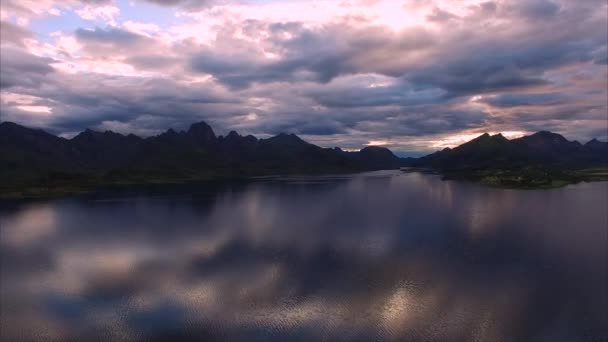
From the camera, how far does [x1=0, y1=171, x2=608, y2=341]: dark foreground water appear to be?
44.7 m

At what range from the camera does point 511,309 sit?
49375 mm

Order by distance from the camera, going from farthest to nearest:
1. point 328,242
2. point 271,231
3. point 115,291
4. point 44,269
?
1. point 271,231
2. point 328,242
3. point 44,269
4. point 115,291

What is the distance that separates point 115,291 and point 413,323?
1671 inches

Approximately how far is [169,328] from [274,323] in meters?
12.0

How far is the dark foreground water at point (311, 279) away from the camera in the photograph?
44.7 m

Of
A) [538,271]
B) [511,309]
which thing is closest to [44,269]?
[511,309]

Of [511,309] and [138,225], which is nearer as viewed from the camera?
[511,309]

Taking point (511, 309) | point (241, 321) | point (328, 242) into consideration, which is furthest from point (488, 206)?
point (241, 321)

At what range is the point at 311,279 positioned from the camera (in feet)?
203

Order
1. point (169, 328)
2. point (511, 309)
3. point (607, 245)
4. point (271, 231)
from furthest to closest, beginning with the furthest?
point (271, 231), point (607, 245), point (511, 309), point (169, 328)

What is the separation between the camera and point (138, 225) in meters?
121

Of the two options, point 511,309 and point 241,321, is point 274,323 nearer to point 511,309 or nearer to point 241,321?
point 241,321

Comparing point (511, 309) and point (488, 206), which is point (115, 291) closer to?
point (511, 309)

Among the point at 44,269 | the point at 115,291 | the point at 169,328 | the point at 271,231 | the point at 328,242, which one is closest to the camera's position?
the point at 169,328
